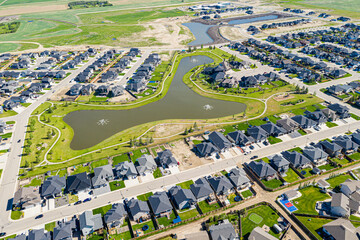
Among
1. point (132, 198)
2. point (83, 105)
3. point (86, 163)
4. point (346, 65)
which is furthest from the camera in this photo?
point (346, 65)

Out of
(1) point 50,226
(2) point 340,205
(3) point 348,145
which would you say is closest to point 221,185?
(2) point 340,205

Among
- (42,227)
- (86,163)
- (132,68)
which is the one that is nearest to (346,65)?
(132,68)

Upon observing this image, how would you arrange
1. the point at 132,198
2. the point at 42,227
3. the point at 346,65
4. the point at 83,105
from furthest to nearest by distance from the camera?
the point at 346,65, the point at 83,105, the point at 132,198, the point at 42,227

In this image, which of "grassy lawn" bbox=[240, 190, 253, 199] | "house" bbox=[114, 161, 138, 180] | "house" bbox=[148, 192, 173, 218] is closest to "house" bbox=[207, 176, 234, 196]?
"grassy lawn" bbox=[240, 190, 253, 199]

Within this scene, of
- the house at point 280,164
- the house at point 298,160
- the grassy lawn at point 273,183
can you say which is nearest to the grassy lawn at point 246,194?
the grassy lawn at point 273,183

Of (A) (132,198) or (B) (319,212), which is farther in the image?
(A) (132,198)

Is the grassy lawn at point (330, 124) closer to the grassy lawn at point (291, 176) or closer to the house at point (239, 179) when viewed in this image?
the grassy lawn at point (291, 176)

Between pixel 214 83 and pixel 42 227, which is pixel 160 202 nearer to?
pixel 42 227

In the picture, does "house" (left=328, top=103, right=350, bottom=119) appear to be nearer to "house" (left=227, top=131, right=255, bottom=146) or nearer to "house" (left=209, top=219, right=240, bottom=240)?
"house" (left=227, top=131, right=255, bottom=146)
